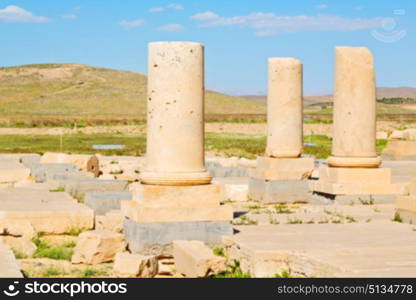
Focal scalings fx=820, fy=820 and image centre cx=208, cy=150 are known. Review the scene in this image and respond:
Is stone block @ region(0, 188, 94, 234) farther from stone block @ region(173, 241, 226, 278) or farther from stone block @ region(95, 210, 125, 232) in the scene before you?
stone block @ region(173, 241, 226, 278)

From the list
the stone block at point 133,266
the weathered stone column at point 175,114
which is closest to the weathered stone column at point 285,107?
the weathered stone column at point 175,114

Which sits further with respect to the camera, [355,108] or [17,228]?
[355,108]

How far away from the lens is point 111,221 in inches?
487

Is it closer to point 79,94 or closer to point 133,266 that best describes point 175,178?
point 133,266

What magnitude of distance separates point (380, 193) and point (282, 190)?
2.27m

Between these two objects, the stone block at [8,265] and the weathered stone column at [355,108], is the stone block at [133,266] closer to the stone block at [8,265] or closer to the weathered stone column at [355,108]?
the stone block at [8,265]

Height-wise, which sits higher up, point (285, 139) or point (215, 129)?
point (215, 129)

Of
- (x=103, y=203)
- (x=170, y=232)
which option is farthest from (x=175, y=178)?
(x=103, y=203)

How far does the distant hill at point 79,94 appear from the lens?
108250mm

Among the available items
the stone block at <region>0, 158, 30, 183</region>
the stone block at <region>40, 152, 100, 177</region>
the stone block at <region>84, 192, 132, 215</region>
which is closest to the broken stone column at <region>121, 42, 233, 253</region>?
the stone block at <region>84, 192, 132, 215</region>

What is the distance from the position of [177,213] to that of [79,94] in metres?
114

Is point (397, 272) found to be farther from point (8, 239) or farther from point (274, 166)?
point (274, 166)

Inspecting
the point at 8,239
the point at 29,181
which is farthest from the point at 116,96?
the point at 8,239

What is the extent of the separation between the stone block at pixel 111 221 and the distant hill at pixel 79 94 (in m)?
85.8
